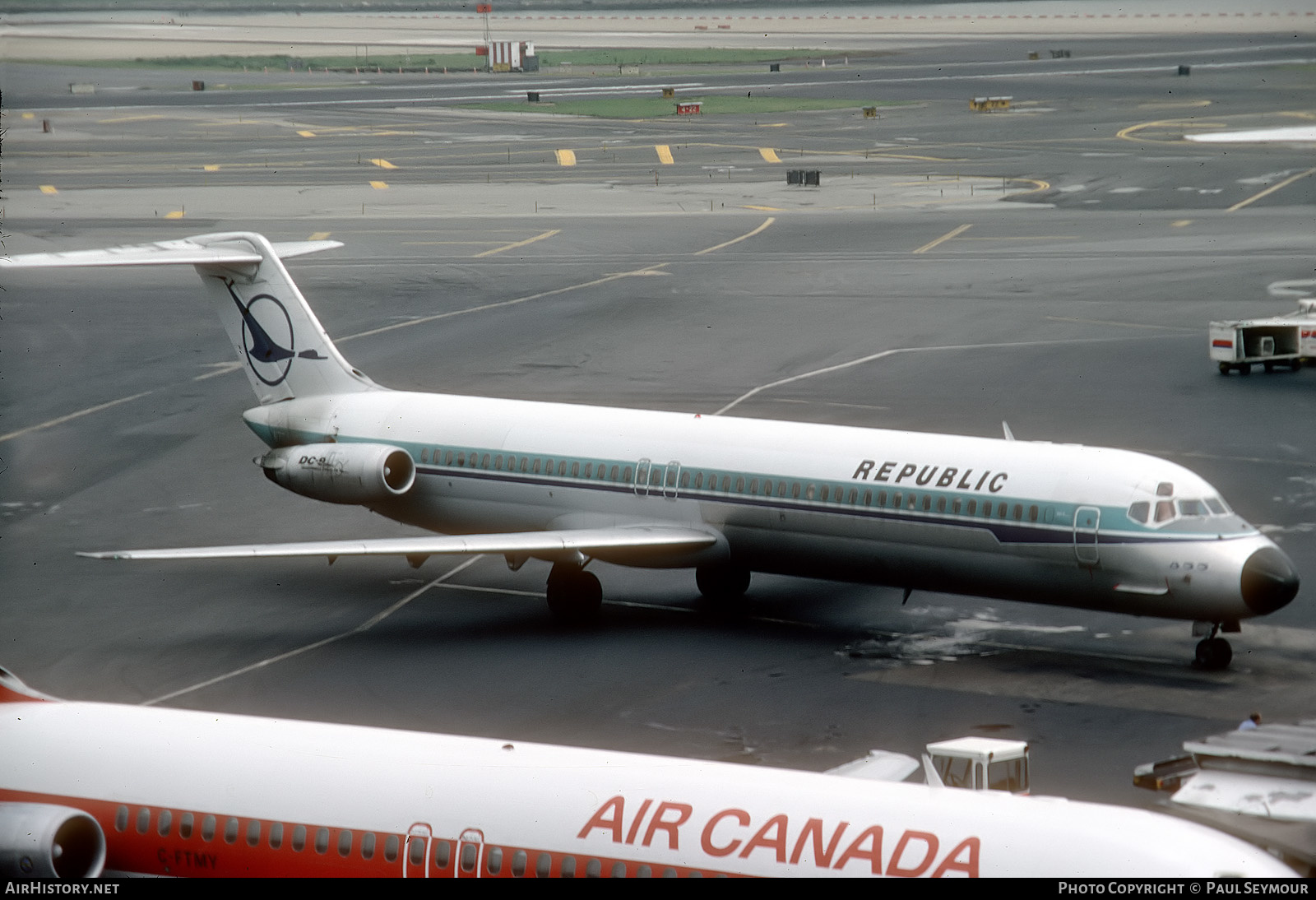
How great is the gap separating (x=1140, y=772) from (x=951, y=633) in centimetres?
1110

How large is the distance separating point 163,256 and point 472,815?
20.9 meters

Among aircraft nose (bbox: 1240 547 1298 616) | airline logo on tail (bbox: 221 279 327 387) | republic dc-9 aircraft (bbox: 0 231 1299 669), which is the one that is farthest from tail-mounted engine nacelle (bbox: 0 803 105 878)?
airline logo on tail (bbox: 221 279 327 387)

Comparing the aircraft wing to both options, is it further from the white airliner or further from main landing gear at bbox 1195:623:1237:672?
the white airliner

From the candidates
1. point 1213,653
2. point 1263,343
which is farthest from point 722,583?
point 1263,343

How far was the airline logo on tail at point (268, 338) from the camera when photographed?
34.7 m

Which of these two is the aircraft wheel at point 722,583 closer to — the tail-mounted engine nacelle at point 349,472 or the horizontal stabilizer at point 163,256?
the tail-mounted engine nacelle at point 349,472

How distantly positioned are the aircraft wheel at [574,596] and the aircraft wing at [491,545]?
0.66 metres

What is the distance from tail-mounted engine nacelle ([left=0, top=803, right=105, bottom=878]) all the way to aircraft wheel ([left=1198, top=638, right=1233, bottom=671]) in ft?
55.1

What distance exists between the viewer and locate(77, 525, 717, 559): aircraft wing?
29.1 m

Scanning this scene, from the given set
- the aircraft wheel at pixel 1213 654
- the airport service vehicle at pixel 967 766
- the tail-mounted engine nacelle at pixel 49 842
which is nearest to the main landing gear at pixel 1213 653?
the aircraft wheel at pixel 1213 654

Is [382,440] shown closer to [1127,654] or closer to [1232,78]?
[1127,654]

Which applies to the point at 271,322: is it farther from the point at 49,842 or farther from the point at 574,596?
the point at 49,842

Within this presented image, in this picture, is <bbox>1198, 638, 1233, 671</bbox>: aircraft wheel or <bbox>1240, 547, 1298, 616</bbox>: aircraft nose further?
<bbox>1198, 638, 1233, 671</bbox>: aircraft wheel

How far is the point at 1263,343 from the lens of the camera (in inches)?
1973
